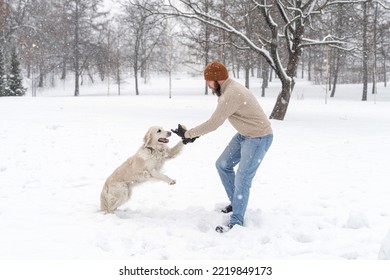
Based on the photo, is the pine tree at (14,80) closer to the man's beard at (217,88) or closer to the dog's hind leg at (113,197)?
the dog's hind leg at (113,197)

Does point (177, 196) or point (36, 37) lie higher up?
point (36, 37)

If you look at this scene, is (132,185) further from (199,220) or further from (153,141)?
(199,220)

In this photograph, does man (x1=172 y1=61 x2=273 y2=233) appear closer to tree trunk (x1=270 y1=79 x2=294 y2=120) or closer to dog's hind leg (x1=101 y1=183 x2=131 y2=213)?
dog's hind leg (x1=101 y1=183 x2=131 y2=213)

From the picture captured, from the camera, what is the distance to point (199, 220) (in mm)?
5215

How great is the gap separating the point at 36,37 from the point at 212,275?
4679cm

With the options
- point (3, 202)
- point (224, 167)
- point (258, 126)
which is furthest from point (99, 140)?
point (258, 126)

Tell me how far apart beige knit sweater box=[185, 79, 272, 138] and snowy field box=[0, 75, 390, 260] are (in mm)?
1298

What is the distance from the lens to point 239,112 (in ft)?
15.6

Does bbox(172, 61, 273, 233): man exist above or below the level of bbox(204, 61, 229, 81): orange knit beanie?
below

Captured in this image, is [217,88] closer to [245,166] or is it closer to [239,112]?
[239,112]

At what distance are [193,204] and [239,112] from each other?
6.50 ft

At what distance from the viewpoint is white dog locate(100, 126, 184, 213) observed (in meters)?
5.54

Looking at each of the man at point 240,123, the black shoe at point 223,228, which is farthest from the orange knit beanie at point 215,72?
the black shoe at point 223,228

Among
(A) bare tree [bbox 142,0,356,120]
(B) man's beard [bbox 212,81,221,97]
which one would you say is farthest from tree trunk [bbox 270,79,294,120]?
(B) man's beard [bbox 212,81,221,97]
